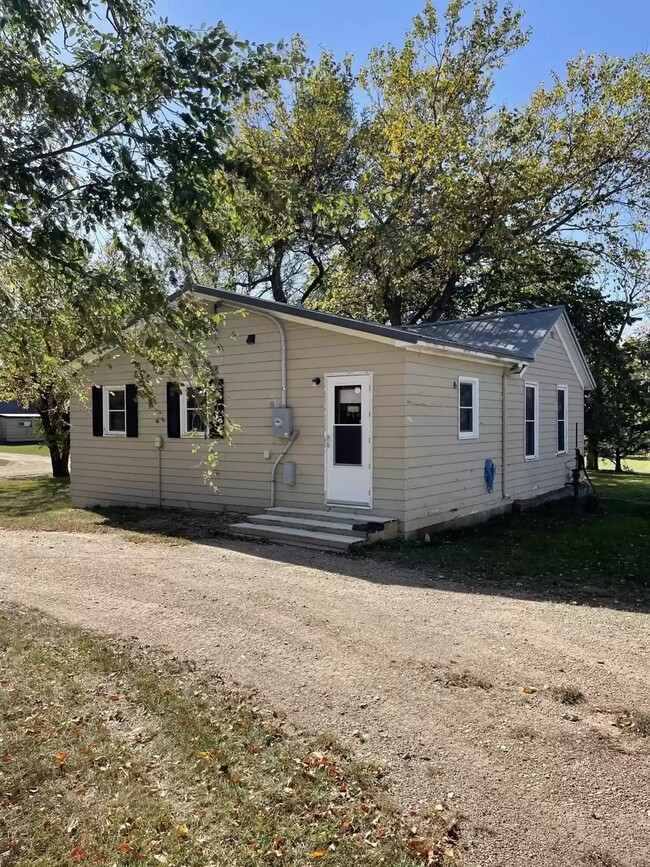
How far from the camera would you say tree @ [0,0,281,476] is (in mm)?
3992

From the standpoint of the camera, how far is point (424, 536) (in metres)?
9.65

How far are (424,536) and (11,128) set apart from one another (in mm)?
7322

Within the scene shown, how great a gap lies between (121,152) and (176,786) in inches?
147

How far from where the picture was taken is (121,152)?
13.6 ft

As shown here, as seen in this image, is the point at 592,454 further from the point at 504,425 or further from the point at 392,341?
the point at 392,341

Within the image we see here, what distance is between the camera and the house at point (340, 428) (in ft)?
30.8

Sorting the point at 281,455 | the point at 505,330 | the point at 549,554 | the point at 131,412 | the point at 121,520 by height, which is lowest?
the point at 549,554

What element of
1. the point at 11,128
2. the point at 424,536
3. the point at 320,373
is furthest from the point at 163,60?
the point at 424,536

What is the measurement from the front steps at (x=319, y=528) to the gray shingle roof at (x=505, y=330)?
4926 millimetres

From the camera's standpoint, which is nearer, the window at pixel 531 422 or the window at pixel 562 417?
the window at pixel 531 422

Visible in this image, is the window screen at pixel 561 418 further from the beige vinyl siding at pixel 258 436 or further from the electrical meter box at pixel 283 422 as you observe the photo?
the electrical meter box at pixel 283 422

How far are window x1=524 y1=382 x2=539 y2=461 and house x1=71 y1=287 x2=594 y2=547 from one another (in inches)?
1.6

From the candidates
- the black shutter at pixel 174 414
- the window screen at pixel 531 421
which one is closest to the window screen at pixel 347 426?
the black shutter at pixel 174 414

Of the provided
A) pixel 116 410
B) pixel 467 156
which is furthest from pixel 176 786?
pixel 467 156
